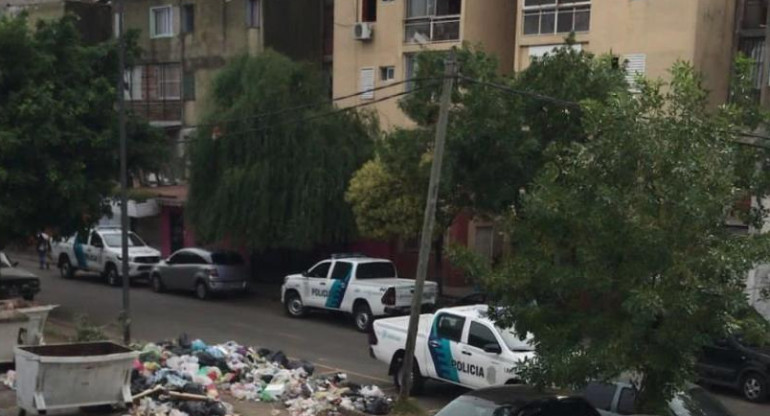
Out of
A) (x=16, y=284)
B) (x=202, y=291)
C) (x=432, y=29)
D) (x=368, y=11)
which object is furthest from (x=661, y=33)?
(x=16, y=284)

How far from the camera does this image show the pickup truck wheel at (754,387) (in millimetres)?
17938

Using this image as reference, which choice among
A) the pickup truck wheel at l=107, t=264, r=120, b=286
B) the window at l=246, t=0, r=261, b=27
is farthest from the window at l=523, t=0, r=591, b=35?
the pickup truck wheel at l=107, t=264, r=120, b=286

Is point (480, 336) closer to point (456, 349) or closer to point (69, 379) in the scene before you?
point (456, 349)

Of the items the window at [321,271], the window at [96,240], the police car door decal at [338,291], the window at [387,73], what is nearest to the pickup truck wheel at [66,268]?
the window at [96,240]

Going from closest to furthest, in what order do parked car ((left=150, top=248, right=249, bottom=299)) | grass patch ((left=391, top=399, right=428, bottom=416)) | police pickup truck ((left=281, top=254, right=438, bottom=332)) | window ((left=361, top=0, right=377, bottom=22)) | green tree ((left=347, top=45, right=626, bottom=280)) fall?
grass patch ((left=391, top=399, right=428, bottom=416)) < green tree ((left=347, top=45, right=626, bottom=280)) < police pickup truck ((left=281, top=254, right=438, bottom=332)) < parked car ((left=150, top=248, right=249, bottom=299)) < window ((left=361, top=0, right=377, bottom=22))

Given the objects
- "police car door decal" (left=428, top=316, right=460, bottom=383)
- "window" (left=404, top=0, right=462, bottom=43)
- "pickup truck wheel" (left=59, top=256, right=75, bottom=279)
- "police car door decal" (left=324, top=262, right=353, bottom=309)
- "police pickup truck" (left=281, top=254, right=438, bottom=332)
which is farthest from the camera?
"pickup truck wheel" (left=59, top=256, right=75, bottom=279)

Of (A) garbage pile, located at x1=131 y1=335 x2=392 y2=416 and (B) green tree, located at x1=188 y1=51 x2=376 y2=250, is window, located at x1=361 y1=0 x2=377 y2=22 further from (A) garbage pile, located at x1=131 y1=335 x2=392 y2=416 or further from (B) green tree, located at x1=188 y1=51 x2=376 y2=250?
(A) garbage pile, located at x1=131 y1=335 x2=392 y2=416

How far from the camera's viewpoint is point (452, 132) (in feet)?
76.3

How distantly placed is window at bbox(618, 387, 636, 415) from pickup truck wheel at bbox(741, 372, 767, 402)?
6.98 metres

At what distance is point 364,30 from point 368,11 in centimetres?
131

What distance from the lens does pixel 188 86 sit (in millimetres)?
42250

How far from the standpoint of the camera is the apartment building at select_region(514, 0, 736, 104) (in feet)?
85.1

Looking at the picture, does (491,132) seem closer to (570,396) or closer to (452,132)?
(452,132)

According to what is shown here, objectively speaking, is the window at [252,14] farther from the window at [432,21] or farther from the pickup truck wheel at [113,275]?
the pickup truck wheel at [113,275]
